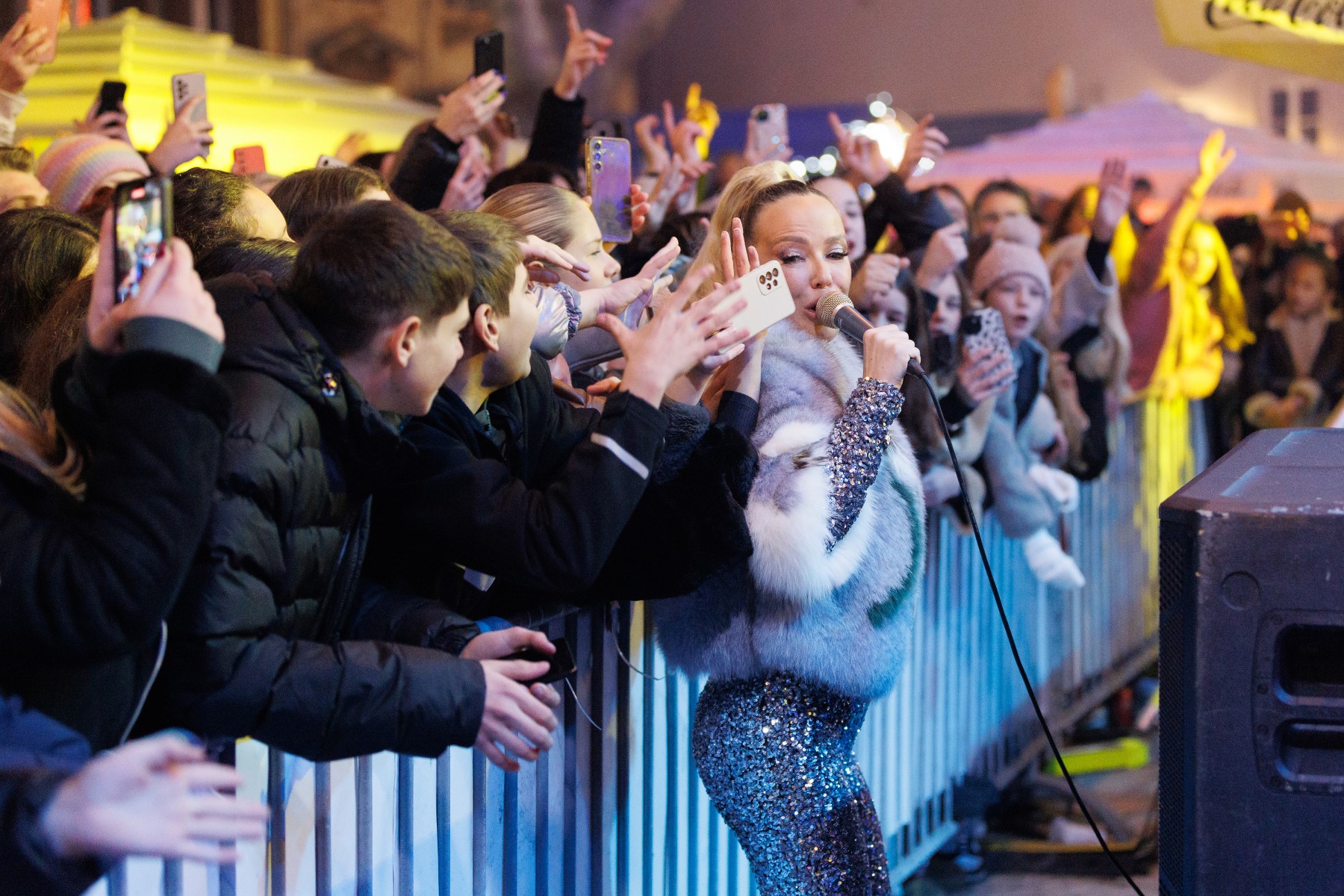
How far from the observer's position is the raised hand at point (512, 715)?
153cm

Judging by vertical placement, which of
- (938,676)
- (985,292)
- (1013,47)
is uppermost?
(1013,47)

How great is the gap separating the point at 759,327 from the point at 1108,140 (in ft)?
24.5

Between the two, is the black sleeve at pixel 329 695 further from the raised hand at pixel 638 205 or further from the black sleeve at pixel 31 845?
the raised hand at pixel 638 205

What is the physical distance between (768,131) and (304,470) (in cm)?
280

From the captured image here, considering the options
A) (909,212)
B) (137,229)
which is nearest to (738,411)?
(137,229)

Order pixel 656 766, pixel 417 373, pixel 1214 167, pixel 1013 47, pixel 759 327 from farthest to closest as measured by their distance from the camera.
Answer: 1. pixel 1013 47
2. pixel 1214 167
3. pixel 656 766
4. pixel 759 327
5. pixel 417 373

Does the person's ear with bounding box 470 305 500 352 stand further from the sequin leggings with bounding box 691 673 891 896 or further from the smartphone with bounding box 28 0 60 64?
the smartphone with bounding box 28 0 60 64

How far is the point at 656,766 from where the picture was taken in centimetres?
243

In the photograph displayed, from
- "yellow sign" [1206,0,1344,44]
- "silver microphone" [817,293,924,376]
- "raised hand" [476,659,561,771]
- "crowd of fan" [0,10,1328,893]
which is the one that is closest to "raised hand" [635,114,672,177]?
"crowd of fan" [0,10,1328,893]

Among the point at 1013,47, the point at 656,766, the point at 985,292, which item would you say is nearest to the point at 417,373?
the point at 656,766

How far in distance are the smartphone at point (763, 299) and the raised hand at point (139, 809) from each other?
3.33ft

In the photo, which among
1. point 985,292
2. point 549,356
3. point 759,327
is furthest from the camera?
point 985,292

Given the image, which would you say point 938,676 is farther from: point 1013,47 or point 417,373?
point 1013,47

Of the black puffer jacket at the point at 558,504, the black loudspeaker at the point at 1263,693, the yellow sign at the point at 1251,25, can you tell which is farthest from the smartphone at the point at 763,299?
the yellow sign at the point at 1251,25
